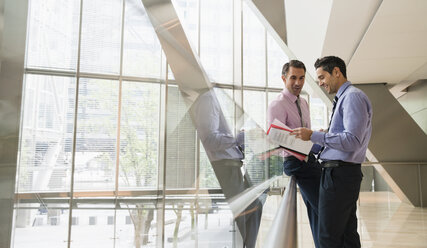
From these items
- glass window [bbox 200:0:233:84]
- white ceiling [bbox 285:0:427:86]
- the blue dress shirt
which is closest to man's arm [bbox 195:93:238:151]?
glass window [bbox 200:0:233:84]

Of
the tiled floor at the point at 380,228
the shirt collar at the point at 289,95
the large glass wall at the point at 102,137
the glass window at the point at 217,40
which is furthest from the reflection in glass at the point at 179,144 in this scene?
the shirt collar at the point at 289,95

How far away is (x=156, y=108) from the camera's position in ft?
2.09

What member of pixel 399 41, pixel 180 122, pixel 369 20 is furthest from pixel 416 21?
pixel 180 122

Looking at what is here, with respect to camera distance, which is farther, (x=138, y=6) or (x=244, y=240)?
(x=244, y=240)

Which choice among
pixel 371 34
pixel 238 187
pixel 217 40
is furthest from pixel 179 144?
pixel 371 34

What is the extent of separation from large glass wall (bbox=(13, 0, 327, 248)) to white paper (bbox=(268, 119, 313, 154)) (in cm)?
111

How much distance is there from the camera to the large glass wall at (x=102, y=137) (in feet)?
1.36

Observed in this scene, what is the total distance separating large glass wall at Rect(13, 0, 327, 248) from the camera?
413 millimetres

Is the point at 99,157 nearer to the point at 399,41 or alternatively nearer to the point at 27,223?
the point at 27,223

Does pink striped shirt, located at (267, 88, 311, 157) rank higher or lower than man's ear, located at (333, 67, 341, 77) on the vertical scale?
lower

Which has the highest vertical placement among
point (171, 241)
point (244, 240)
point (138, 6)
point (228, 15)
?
point (228, 15)

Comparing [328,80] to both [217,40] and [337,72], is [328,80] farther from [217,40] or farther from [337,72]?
[217,40]

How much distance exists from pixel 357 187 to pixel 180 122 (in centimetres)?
159

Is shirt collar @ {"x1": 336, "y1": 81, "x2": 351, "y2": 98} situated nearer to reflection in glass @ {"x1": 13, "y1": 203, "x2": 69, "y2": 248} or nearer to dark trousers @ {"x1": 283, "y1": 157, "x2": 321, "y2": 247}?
dark trousers @ {"x1": 283, "y1": 157, "x2": 321, "y2": 247}
